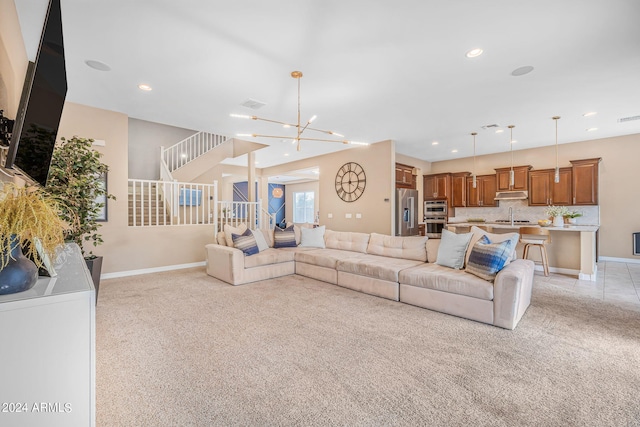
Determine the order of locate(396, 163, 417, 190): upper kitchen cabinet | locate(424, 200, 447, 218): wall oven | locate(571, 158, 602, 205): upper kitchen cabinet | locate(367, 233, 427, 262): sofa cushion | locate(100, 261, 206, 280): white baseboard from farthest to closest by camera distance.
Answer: locate(424, 200, 447, 218): wall oven, locate(396, 163, 417, 190): upper kitchen cabinet, locate(571, 158, 602, 205): upper kitchen cabinet, locate(100, 261, 206, 280): white baseboard, locate(367, 233, 427, 262): sofa cushion

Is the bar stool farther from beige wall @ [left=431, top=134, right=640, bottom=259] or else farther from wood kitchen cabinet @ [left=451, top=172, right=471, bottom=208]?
wood kitchen cabinet @ [left=451, top=172, right=471, bottom=208]

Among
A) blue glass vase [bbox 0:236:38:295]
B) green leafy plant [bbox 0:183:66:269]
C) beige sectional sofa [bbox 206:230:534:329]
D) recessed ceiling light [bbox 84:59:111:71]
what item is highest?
recessed ceiling light [bbox 84:59:111:71]

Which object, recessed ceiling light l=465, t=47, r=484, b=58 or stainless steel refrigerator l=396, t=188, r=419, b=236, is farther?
stainless steel refrigerator l=396, t=188, r=419, b=236

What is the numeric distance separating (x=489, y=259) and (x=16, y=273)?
11.6 feet

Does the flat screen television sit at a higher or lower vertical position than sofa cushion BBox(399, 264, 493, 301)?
higher

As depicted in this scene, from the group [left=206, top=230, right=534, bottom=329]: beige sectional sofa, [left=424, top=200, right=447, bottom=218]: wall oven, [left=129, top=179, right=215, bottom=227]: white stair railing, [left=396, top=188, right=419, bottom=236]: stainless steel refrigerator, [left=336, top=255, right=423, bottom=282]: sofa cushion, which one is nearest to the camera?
[left=206, top=230, right=534, bottom=329]: beige sectional sofa

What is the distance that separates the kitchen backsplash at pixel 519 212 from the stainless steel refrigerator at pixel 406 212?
5.82 feet

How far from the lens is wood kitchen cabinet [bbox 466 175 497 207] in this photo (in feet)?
25.6

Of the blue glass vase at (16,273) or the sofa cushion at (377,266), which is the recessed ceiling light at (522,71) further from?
the blue glass vase at (16,273)

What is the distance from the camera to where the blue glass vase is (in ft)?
3.34

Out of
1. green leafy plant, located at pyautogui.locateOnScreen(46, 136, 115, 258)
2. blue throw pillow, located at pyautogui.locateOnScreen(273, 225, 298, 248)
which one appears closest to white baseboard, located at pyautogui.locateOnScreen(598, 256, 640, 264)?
blue throw pillow, located at pyautogui.locateOnScreen(273, 225, 298, 248)

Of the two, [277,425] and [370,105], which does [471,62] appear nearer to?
[370,105]

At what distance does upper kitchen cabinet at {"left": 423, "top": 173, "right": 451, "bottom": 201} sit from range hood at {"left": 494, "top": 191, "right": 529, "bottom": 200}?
4.35 feet

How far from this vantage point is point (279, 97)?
409 centimetres
